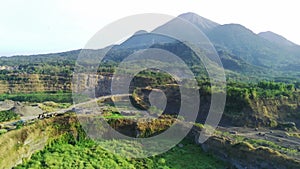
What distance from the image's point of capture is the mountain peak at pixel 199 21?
176913mm

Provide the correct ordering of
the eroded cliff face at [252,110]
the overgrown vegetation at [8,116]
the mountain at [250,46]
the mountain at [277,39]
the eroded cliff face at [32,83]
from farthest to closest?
the mountain at [277,39], the mountain at [250,46], the eroded cliff face at [32,83], the eroded cliff face at [252,110], the overgrown vegetation at [8,116]

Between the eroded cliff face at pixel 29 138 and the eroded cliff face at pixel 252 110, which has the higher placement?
the eroded cliff face at pixel 29 138

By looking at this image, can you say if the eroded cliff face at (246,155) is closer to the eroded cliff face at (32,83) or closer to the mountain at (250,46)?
the eroded cliff face at (32,83)

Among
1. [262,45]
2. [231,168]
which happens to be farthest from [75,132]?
[262,45]

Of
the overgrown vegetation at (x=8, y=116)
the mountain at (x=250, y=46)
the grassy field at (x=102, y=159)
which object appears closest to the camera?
the grassy field at (x=102, y=159)

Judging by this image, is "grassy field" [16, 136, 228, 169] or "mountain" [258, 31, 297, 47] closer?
"grassy field" [16, 136, 228, 169]

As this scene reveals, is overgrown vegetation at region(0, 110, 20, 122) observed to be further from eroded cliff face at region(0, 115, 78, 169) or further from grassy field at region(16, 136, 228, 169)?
grassy field at region(16, 136, 228, 169)

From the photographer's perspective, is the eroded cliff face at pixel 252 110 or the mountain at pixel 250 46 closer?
the eroded cliff face at pixel 252 110

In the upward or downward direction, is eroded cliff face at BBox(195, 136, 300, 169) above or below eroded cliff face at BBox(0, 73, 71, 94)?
below

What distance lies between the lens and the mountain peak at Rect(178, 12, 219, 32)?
17691 cm

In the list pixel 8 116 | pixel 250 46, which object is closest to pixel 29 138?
pixel 8 116

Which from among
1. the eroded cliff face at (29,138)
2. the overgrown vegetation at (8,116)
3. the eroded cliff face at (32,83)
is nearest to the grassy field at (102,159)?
the eroded cliff face at (29,138)

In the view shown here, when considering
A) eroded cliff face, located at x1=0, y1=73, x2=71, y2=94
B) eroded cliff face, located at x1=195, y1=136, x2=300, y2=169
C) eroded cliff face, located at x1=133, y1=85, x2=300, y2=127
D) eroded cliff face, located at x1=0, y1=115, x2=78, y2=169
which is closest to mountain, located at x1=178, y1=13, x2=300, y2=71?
eroded cliff face, located at x1=0, y1=73, x2=71, y2=94

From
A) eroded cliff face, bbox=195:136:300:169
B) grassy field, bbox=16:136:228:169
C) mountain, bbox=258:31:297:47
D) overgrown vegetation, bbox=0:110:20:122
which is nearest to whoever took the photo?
grassy field, bbox=16:136:228:169
